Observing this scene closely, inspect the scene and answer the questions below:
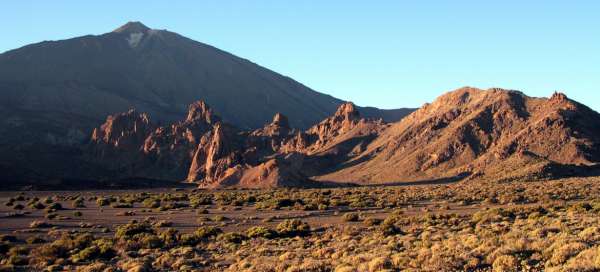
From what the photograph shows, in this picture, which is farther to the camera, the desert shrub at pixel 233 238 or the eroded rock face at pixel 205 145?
the eroded rock face at pixel 205 145

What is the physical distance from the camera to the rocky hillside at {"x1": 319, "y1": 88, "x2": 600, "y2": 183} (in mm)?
99750

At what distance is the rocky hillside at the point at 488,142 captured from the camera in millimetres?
99750

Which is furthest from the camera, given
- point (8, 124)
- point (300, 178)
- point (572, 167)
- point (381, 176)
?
point (8, 124)

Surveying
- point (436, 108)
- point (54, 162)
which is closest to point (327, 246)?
point (436, 108)

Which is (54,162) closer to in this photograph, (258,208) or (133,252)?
(258,208)

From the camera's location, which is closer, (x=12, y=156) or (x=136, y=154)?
(x=12, y=156)

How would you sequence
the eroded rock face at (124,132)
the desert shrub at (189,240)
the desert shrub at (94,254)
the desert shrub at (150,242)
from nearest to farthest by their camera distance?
the desert shrub at (94,254) < the desert shrub at (150,242) < the desert shrub at (189,240) < the eroded rock face at (124,132)

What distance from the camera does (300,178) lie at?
103m

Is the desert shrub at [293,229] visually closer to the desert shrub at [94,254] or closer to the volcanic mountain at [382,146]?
the desert shrub at [94,254]

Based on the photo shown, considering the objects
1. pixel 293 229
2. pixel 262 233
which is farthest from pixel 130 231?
pixel 293 229

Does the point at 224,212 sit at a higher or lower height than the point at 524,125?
lower

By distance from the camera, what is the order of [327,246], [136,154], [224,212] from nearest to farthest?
[327,246] < [224,212] < [136,154]

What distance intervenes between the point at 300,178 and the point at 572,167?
143 feet

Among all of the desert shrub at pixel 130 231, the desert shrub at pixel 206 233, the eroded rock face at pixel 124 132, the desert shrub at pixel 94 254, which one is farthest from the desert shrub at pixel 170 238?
the eroded rock face at pixel 124 132
